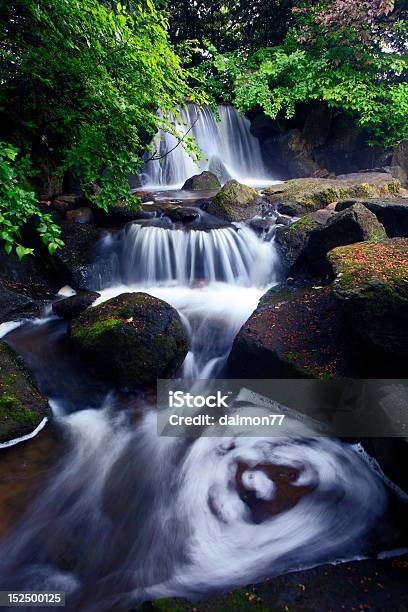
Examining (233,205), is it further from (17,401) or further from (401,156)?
(401,156)

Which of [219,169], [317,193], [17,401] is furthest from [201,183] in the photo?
[17,401]

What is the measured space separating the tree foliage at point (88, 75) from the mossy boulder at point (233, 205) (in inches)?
125

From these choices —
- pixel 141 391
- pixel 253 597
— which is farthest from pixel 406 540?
pixel 141 391

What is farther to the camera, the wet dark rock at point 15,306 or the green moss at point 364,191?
the green moss at point 364,191

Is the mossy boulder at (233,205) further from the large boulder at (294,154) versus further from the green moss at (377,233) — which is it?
the large boulder at (294,154)

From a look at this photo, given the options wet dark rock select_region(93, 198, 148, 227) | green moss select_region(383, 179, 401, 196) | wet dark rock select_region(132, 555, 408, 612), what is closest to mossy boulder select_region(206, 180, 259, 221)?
wet dark rock select_region(93, 198, 148, 227)

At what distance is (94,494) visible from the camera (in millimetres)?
3285

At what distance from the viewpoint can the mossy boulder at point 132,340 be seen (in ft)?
13.7

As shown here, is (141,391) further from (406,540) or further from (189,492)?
(406,540)

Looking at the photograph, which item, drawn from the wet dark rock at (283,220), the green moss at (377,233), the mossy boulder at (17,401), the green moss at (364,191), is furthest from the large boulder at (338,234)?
the mossy boulder at (17,401)

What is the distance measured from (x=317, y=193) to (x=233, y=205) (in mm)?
2096

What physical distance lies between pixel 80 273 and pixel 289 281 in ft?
12.2

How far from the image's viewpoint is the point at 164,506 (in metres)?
3.14

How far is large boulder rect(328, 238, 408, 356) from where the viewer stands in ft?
10.1
